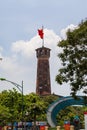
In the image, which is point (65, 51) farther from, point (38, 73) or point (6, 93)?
point (38, 73)

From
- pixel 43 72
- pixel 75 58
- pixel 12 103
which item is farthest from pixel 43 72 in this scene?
pixel 75 58

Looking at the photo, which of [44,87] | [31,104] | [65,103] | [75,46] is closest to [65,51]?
[75,46]

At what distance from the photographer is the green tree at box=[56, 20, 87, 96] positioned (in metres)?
37.4

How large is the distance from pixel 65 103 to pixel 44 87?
278 feet

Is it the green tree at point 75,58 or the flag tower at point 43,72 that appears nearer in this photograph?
the green tree at point 75,58

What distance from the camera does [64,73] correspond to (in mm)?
38750

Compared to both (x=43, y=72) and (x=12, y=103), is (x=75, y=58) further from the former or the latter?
(x=43, y=72)

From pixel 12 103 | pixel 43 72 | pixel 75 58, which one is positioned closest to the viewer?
pixel 75 58

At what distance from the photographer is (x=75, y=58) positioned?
3809cm

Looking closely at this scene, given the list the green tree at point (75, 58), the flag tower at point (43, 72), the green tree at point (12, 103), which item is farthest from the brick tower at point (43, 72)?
the green tree at point (75, 58)

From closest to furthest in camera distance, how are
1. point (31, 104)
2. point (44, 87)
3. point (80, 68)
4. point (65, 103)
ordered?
1. point (80, 68)
2. point (65, 103)
3. point (31, 104)
4. point (44, 87)

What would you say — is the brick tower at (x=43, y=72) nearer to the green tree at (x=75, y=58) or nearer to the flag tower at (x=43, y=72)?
the flag tower at (x=43, y=72)

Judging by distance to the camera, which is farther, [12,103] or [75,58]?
→ [12,103]

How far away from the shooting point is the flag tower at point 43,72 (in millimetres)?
160875
